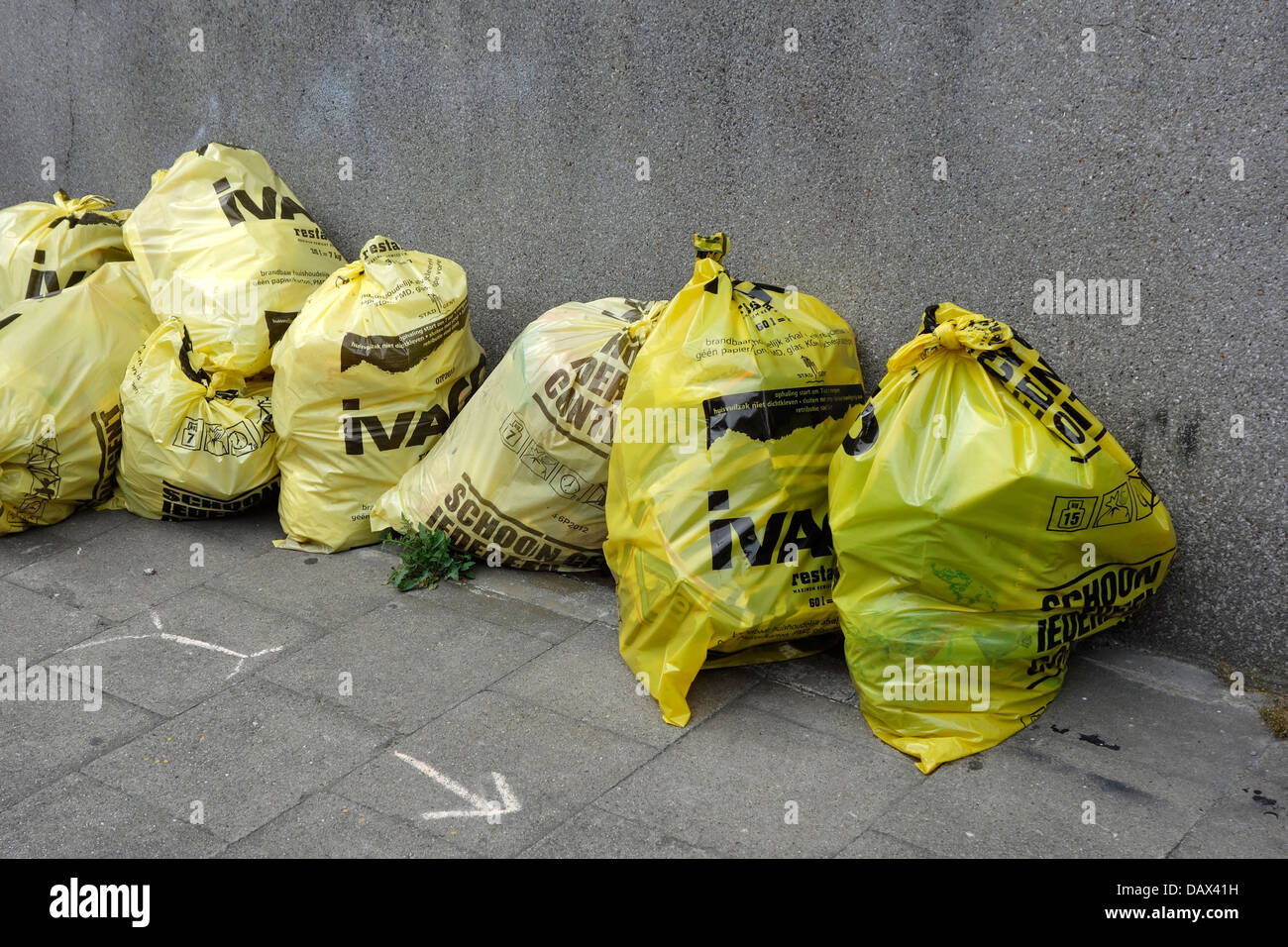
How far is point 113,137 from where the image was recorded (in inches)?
210

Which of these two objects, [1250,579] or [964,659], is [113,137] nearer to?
[964,659]

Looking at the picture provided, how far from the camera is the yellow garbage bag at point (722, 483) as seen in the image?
2.72 m

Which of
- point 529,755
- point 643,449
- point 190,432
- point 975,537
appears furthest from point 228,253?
point 975,537

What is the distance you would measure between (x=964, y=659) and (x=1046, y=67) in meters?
1.49

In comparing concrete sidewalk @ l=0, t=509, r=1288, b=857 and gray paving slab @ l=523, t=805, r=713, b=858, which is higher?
concrete sidewalk @ l=0, t=509, r=1288, b=857

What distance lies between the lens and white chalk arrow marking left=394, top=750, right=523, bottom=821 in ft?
7.91

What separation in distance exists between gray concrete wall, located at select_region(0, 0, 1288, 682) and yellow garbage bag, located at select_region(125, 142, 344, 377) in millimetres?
332

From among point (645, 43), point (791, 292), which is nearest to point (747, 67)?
point (645, 43)

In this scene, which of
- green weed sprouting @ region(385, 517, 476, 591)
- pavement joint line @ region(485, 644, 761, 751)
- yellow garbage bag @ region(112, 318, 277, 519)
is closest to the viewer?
pavement joint line @ region(485, 644, 761, 751)

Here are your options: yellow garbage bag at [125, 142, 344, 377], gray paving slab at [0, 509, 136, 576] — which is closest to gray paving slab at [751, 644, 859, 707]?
yellow garbage bag at [125, 142, 344, 377]

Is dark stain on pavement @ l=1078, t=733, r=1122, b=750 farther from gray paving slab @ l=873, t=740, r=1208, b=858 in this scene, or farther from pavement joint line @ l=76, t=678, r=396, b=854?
pavement joint line @ l=76, t=678, r=396, b=854

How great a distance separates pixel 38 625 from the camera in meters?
3.38

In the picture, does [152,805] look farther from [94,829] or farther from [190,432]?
[190,432]

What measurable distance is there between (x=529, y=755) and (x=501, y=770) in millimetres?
85
